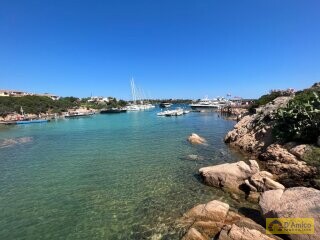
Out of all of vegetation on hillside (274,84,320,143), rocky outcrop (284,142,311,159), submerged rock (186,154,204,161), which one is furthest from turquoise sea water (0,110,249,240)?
rocky outcrop (284,142,311,159)

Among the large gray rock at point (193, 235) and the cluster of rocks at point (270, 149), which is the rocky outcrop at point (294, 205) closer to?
the large gray rock at point (193, 235)

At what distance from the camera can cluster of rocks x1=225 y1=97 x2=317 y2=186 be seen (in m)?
→ 15.3

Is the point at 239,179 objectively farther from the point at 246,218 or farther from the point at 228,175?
the point at 246,218

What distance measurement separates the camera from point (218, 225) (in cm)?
965

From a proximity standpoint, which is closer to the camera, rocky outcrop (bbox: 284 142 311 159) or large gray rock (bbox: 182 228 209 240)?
large gray rock (bbox: 182 228 209 240)

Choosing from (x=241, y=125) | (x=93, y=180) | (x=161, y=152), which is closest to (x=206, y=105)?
(x=241, y=125)

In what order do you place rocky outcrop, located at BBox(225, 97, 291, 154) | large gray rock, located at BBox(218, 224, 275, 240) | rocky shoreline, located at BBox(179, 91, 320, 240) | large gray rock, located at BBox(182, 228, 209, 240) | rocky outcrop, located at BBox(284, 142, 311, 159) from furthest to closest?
rocky outcrop, located at BBox(225, 97, 291, 154) < rocky outcrop, located at BBox(284, 142, 311, 159) < large gray rock, located at BBox(182, 228, 209, 240) < rocky shoreline, located at BBox(179, 91, 320, 240) < large gray rock, located at BBox(218, 224, 275, 240)

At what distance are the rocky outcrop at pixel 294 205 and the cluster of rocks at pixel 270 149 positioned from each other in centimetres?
523

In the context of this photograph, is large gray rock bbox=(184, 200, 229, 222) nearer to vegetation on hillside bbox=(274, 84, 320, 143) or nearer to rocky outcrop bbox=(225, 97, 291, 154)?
vegetation on hillside bbox=(274, 84, 320, 143)

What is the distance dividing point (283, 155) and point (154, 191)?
10.8 meters

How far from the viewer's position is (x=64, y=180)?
17.1 meters

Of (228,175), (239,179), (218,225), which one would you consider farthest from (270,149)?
(218,225)

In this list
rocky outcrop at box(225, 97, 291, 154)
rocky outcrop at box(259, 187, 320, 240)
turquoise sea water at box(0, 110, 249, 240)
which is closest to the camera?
rocky outcrop at box(259, 187, 320, 240)

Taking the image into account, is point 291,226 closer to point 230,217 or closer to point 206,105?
point 230,217
